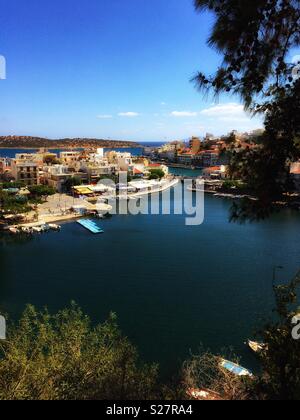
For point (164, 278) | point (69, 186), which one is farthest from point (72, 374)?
point (69, 186)

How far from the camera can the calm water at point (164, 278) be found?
564 cm

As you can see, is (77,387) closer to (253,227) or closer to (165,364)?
(165,364)

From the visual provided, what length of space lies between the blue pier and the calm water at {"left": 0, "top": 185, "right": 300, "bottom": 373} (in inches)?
10.4

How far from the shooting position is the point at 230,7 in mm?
1617

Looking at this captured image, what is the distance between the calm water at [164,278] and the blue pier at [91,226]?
26 centimetres

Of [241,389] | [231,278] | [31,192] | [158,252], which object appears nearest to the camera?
[241,389]

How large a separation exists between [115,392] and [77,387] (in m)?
0.37

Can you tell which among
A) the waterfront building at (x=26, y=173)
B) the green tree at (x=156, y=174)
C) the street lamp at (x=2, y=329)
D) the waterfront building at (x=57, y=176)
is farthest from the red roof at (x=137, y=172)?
the street lamp at (x=2, y=329)

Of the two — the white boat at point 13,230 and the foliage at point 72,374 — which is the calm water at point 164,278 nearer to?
the white boat at point 13,230

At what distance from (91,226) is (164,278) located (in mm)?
5930

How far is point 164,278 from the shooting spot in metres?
7.87

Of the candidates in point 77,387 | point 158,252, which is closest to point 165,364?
point 77,387

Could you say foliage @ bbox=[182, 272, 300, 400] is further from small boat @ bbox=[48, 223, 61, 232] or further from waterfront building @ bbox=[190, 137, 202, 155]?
small boat @ bbox=[48, 223, 61, 232]

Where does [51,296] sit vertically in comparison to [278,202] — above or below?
below
